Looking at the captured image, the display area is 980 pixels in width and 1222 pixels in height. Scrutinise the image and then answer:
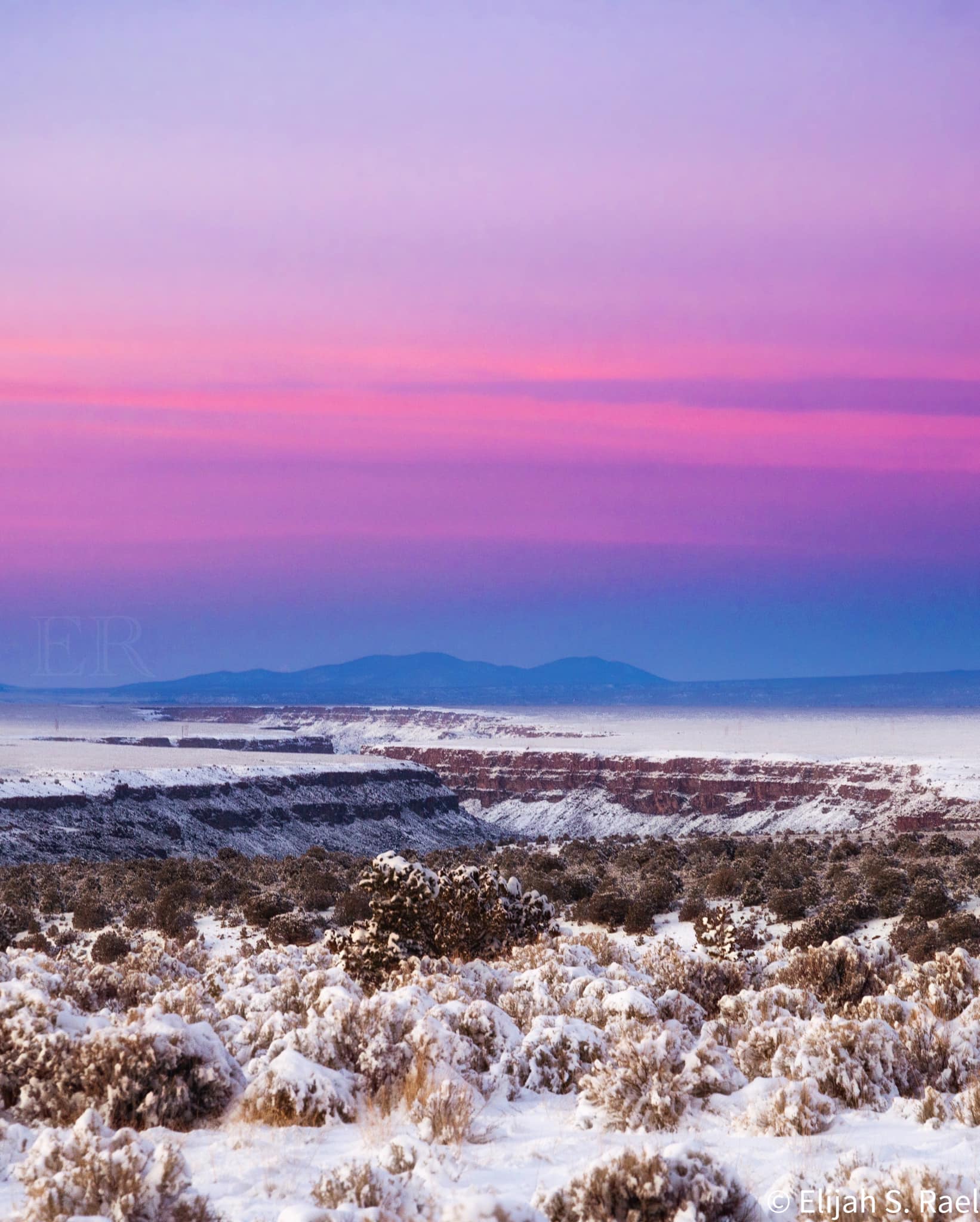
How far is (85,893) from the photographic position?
112 ft

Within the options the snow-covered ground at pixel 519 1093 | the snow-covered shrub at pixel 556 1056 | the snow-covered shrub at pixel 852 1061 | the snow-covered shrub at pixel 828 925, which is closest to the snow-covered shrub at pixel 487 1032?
the snow-covered ground at pixel 519 1093

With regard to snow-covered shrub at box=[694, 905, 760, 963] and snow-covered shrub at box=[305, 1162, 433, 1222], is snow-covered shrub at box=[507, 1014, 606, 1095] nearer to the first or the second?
snow-covered shrub at box=[305, 1162, 433, 1222]

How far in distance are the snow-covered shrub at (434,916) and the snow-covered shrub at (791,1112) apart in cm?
1097

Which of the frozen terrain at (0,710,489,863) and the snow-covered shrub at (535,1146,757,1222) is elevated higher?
the snow-covered shrub at (535,1146,757,1222)

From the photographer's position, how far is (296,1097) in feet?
30.4

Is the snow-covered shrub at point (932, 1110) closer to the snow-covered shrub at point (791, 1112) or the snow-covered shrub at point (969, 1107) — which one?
the snow-covered shrub at point (969, 1107)

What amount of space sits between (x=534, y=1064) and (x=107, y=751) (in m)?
113

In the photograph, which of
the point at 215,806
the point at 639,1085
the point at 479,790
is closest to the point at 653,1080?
the point at 639,1085

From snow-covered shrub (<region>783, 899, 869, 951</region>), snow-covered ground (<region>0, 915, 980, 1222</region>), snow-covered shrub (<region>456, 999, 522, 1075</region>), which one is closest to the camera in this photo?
snow-covered ground (<region>0, 915, 980, 1222</region>)

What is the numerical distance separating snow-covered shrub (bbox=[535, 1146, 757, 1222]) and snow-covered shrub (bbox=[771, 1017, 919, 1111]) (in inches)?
116

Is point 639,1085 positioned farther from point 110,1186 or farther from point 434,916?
point 434,916

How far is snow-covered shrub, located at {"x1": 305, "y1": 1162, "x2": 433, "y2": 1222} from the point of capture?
6.96m

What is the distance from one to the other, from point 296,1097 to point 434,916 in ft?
38.9

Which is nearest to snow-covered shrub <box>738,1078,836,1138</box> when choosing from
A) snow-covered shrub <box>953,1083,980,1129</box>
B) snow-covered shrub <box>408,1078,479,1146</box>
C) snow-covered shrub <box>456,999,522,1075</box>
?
snow-covered shrub <box>953,1083,980,1129</box>
